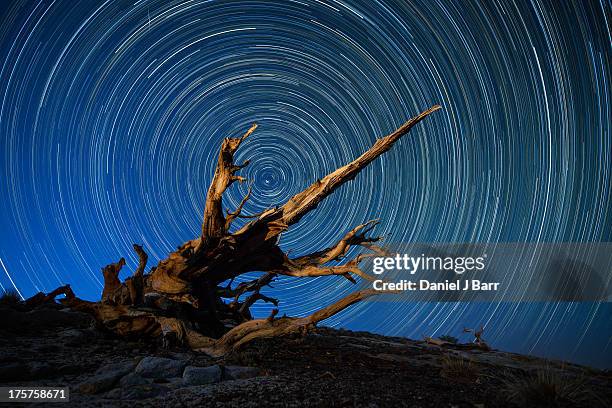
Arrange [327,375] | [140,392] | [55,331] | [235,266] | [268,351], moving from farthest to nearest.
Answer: [235,266], [55,331], [268,351], [327,375], [140,392]

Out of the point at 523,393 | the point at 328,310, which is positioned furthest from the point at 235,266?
the point at 523,393

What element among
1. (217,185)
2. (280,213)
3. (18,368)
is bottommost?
(18,368)

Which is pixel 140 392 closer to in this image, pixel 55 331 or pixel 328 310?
pixel 328 310

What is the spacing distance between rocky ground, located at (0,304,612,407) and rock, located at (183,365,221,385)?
2 cm

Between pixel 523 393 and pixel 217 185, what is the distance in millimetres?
7815

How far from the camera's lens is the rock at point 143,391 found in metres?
5.42

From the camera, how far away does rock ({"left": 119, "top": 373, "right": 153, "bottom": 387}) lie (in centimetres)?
591

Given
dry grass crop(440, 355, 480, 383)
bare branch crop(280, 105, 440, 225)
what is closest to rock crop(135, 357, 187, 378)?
bare branch crop(280, 105, 440, 225)

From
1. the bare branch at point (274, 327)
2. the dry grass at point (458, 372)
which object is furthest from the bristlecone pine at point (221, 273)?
the dry grass at point (458, 372)

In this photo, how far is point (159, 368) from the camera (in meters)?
6.61

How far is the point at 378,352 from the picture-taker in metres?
10.7

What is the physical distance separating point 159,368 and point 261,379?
72.4 inches

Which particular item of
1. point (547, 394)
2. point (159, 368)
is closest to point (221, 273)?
point (159, 368)

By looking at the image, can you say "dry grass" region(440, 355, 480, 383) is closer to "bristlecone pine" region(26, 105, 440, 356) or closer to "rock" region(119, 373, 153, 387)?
"bristlecone pine" region(26, 105, 440, 356)
